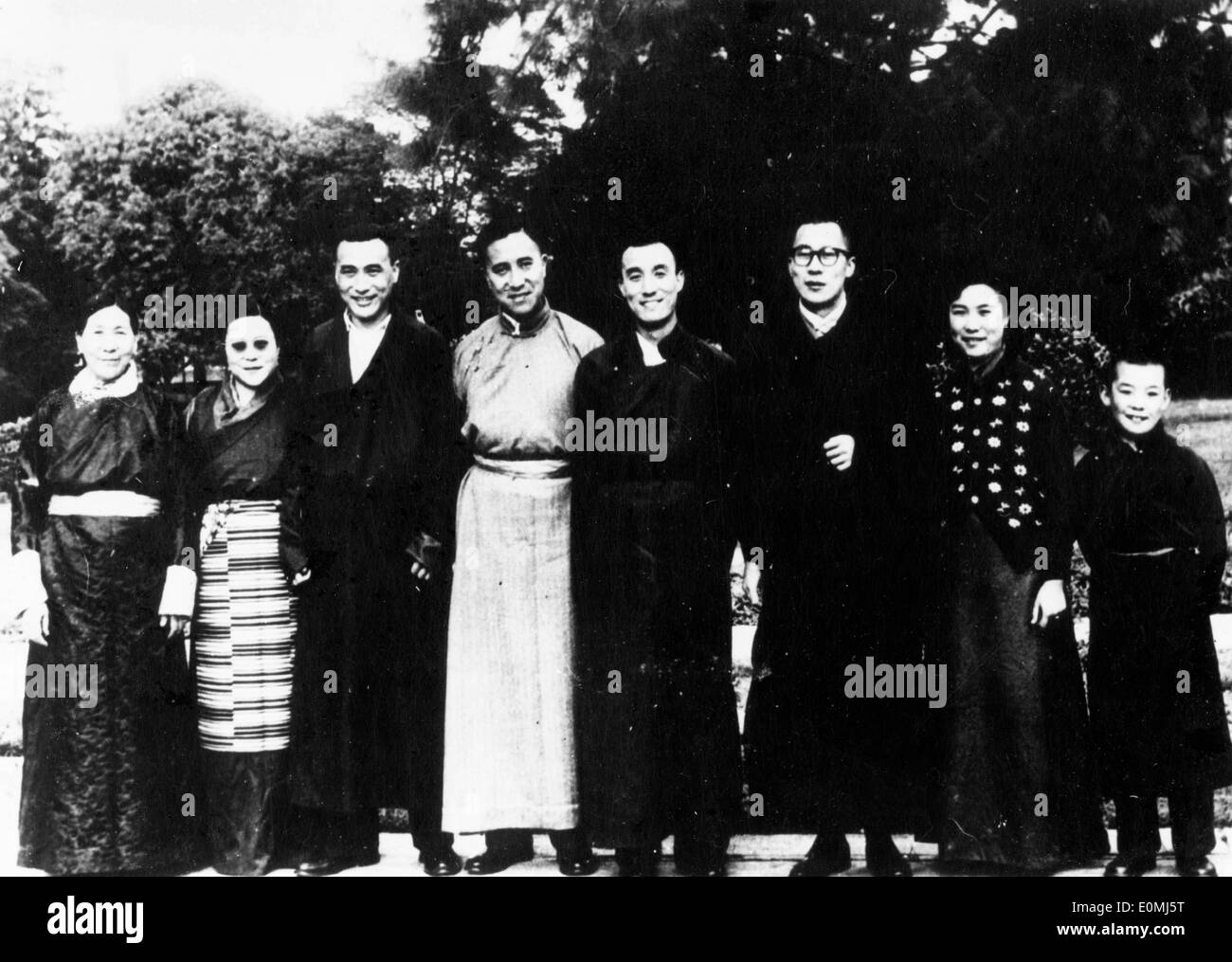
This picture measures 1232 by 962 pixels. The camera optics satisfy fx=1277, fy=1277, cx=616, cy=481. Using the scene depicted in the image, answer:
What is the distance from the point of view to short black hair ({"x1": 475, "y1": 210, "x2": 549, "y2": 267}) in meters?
4.86

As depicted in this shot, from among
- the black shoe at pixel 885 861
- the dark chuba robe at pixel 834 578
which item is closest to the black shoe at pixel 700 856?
the dark chuba robe at pixel 834 578

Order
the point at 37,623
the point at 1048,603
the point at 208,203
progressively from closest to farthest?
the point at 1048,603
the point at 37,623
the point at 208,203

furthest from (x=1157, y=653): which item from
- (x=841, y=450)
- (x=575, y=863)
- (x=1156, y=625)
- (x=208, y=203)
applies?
(x=208, y=203)

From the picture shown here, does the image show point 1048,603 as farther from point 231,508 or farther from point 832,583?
point 231,508

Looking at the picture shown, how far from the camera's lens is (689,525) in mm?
4738

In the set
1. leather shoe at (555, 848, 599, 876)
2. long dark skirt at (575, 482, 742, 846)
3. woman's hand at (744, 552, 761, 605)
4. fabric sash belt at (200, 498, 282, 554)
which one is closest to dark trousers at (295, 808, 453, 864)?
leather shoe at (555, 848, 599, 876)

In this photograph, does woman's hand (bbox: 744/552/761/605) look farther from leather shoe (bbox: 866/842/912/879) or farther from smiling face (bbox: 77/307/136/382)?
smiling face (bbox: 77/307/136/382)

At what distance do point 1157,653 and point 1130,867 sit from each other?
79 cm

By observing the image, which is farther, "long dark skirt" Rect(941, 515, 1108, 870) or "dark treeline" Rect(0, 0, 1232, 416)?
"dark treeline" Rect(0, 0, 1232, 416)

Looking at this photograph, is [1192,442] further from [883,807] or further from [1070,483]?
[883,807]

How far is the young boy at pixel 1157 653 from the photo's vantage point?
15.4 ft

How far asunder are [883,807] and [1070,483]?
1.39 m

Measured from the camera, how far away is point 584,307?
4863 mm

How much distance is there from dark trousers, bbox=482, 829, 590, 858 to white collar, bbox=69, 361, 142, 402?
218cm
